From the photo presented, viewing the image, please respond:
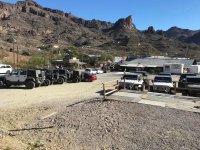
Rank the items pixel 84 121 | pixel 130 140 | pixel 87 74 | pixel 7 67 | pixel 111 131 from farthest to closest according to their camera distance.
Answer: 1. pixel 7 67
2. pixel 87 74
3. pixel 84 121
4. pixel 111 131
5. pixel 130 140

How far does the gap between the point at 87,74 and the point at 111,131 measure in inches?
959

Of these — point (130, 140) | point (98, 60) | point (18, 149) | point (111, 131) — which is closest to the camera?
point (18, 149)

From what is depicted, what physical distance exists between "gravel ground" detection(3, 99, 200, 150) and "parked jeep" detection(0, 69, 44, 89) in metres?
11.1

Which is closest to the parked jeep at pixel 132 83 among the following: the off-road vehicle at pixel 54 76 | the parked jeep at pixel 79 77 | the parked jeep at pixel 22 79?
the parked jeep at pixel 22 79

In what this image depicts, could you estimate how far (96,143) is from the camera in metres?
15.6

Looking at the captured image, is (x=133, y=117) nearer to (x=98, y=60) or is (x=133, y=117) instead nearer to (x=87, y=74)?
(x=87, y=74)

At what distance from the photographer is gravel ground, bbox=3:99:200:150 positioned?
15.4 metres

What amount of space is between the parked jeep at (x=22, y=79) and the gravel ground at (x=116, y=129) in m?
11.1

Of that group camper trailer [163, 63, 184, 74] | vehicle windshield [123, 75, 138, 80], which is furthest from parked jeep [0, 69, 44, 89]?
camper trailer [163, 63, 184, 74]

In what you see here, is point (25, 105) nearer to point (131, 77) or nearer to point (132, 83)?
point (132, 83)

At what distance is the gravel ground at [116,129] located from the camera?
50.5 feet

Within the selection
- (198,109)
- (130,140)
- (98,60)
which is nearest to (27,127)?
(130,140)

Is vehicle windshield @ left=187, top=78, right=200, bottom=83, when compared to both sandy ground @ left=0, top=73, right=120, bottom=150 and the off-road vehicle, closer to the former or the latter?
sandy ground @ left=0, top=73, right=120, bottom=150

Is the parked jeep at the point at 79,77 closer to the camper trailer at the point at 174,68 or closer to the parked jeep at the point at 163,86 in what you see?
the parked jeep at the point at 163,86
